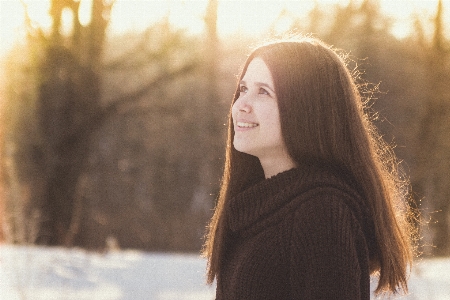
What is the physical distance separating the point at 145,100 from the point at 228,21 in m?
2.10

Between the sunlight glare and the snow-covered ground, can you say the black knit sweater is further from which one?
the sunlight glare

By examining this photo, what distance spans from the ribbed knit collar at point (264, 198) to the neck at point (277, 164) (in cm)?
6

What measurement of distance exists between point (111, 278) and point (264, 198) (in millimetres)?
4213

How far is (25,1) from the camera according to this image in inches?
257

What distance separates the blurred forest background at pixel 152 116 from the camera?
759cm

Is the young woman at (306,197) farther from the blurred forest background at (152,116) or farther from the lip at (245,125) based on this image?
the blurred forest background at (152,116)

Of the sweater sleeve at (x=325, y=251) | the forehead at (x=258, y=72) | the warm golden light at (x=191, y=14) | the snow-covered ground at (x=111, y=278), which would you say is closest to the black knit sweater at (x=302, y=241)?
the sweater sleeve at (x=325, y=251)

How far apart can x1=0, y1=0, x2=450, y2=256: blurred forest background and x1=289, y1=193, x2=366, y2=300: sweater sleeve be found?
19.0 feet

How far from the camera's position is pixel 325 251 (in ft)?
4.13

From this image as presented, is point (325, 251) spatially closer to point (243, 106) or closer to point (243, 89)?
point (243, 106)

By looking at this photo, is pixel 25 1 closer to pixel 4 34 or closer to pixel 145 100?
pixel 4 34

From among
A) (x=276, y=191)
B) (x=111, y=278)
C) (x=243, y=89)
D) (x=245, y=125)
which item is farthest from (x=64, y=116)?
(x=276, y=191)

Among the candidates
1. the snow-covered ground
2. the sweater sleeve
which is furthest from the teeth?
the snow-covered ground

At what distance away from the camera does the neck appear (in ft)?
5.17
